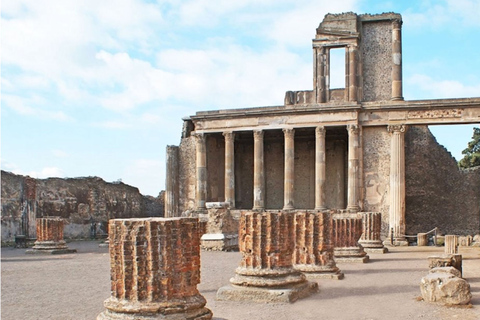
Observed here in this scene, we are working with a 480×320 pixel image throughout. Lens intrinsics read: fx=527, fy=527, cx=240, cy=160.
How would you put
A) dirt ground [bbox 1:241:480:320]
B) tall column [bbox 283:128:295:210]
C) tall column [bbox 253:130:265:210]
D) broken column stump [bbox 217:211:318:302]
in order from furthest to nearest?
tall column [bbox 253:130:265:210] → tall column [bbox 283:128:295:210] → broken column stump [bbox 217:211:318:302] → dirt ground [bbox 1:241:480:320]

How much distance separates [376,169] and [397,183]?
112 cm

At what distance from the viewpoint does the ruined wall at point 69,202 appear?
20375 millimetres

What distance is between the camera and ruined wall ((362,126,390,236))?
21719 millimetres

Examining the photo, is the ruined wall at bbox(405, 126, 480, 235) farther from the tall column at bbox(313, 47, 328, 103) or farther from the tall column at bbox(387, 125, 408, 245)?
the tall column at bbox(313, 47, 328, 103)

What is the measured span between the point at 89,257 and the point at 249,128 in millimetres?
10715

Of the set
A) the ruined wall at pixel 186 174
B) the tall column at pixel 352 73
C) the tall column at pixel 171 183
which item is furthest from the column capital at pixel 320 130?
the tall column at pixel 171 183

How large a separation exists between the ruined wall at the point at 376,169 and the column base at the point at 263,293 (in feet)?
48.6

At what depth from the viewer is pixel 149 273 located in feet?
16.6

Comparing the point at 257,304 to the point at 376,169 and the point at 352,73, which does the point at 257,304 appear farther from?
the point at 352,73

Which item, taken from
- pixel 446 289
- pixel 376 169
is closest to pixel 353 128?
pixel 376 169

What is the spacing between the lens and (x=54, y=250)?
15.9m

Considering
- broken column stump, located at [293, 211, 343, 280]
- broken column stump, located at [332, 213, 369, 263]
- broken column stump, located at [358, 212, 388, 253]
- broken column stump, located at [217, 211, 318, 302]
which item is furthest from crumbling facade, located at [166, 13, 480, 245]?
broken column stump, located at [217, 211, 318, 302]

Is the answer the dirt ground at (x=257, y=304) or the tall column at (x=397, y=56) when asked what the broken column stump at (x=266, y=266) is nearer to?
the dirt ground at (x=257, y=304)

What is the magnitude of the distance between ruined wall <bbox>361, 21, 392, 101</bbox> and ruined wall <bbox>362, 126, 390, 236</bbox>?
2.42 meters
